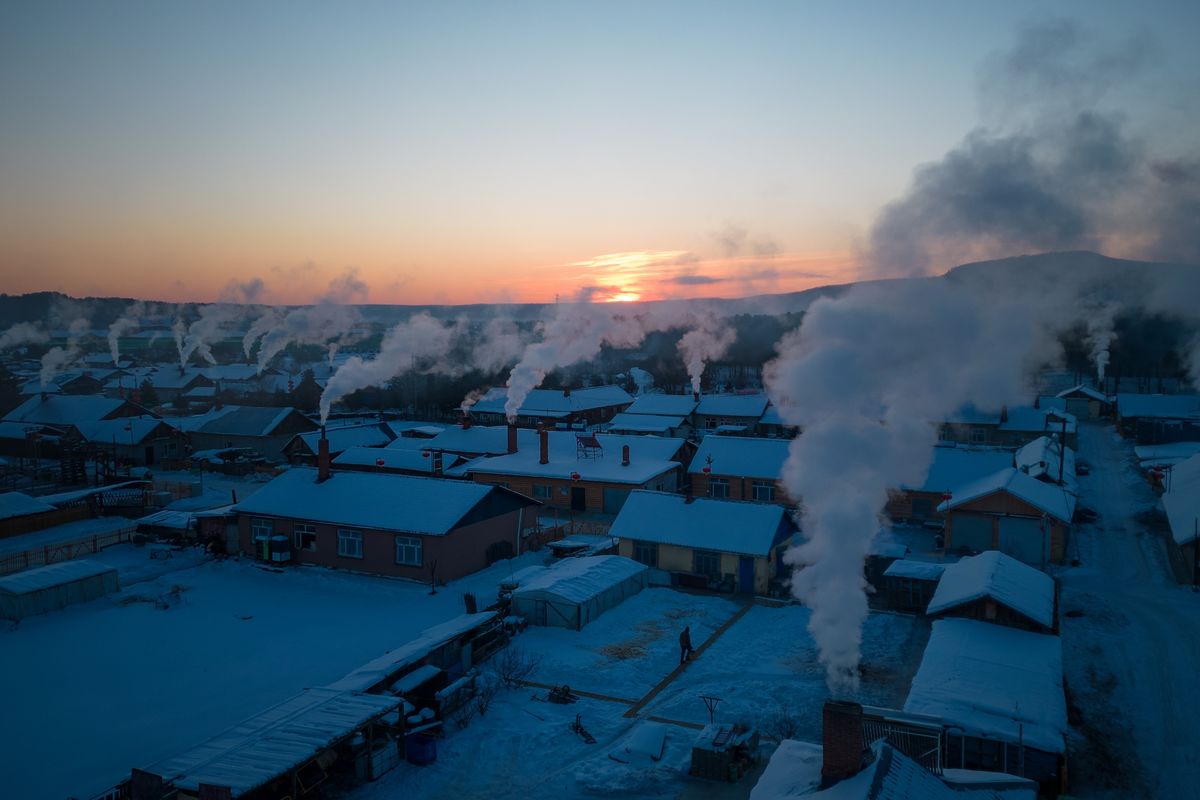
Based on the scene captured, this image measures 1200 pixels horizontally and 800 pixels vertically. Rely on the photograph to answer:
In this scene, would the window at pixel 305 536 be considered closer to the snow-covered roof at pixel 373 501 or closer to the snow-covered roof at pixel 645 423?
the snow-covered roof at pixel 373 501

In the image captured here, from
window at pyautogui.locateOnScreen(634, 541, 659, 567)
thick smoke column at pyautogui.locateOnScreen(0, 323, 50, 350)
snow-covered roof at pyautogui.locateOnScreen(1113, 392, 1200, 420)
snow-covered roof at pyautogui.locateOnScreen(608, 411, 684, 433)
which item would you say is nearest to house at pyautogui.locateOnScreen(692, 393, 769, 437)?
snow-covered roof at pyautogui.locateOnScreen(608, 411, 684, 433)

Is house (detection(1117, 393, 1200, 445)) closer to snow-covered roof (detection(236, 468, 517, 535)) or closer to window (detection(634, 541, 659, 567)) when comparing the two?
window (detection(634, 541, 659, 567))

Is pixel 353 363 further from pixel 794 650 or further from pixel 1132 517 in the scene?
pixel 1132 517

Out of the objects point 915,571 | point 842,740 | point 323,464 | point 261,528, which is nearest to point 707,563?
point 915,571

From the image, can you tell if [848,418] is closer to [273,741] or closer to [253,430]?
[273,741]

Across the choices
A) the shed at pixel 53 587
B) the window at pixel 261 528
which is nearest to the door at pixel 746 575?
the window at pixel 261 528

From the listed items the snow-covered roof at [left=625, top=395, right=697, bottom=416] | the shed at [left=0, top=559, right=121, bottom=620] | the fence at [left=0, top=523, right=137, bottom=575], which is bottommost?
the fence at [left=0, top=523, right=137, bottom=575]
